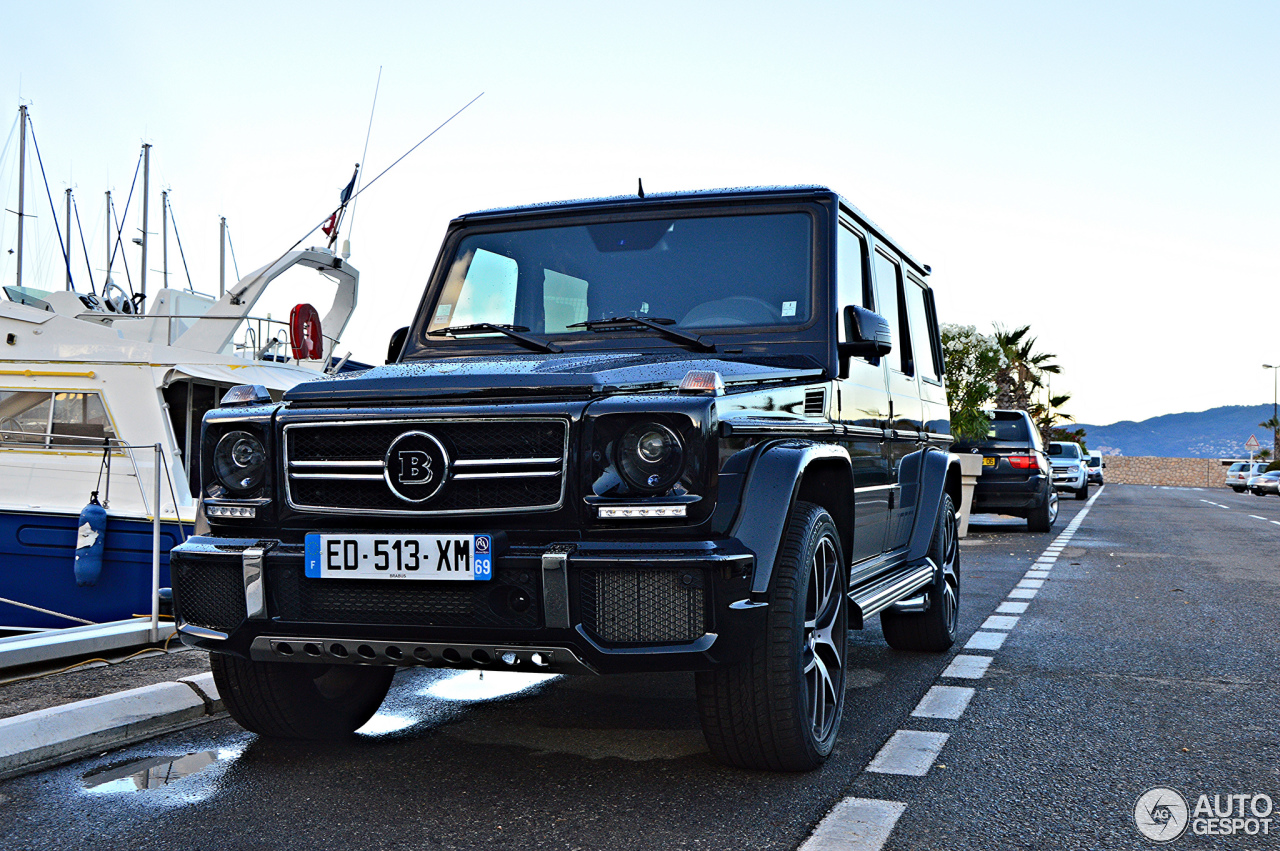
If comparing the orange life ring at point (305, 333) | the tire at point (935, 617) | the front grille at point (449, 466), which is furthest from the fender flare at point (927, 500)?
the orange life ring at point (305, 333)

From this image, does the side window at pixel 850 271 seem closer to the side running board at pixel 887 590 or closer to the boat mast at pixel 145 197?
the side running board at pixel 887 590

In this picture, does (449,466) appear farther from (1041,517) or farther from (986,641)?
(1041,517)

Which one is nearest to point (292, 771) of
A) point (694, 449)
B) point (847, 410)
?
point (694, 449)

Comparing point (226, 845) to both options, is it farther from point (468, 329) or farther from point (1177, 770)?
point (1177, 770)

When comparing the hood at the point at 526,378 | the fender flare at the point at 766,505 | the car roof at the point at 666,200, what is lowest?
the fender flare at the point at 766,505

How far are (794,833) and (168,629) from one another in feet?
14.4

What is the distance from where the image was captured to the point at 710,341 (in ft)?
15.2

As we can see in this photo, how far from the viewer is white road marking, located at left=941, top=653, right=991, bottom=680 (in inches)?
234

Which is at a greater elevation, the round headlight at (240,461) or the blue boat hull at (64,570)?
the round headlight at (240,461)

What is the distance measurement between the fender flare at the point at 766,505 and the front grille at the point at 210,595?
1583mm

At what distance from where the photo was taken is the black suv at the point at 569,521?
11.1 feet

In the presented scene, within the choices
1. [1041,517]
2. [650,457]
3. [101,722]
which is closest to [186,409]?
[101,722]

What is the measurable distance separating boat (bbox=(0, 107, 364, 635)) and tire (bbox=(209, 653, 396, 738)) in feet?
17.8
